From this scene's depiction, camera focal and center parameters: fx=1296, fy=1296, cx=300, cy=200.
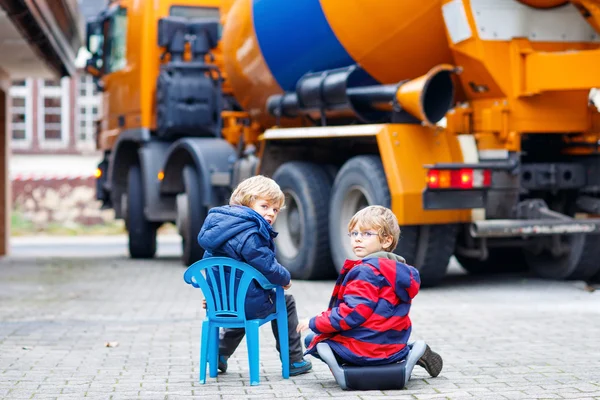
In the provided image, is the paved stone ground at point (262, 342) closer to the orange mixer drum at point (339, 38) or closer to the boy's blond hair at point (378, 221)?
the boy's blond hair at point (378, 221)

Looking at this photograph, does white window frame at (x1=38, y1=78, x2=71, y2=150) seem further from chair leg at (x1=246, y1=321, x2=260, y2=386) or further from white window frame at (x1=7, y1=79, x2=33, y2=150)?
chair leg at (x1=246, y1=321, x2=260, y2=386)

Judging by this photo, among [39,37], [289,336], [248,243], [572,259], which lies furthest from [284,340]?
[39,37]

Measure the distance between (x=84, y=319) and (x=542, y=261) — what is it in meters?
4.94

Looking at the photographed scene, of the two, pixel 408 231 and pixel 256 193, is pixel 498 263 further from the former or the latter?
pixel 256 193

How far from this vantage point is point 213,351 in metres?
6.53

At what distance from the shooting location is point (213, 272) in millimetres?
6371

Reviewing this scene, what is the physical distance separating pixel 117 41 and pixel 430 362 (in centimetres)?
1187

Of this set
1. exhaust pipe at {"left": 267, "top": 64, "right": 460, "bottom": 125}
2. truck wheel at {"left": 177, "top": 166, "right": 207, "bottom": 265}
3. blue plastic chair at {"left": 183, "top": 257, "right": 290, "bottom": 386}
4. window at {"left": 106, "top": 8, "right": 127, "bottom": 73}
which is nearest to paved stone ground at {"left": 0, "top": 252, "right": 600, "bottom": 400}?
blue plastic chair at {"left": 183, "top": 257, "right": 290, "bottom": 386}

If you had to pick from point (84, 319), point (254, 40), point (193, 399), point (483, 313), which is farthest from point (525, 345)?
point (254, 40)

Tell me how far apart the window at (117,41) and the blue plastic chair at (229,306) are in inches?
436

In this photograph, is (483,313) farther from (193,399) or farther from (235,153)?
(235,153)

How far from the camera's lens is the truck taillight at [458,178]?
10.8 meters

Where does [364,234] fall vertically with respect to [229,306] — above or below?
above

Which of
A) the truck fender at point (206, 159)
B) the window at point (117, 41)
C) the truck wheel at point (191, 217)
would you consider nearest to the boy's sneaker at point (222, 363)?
the truck fender at point (206, 159)
